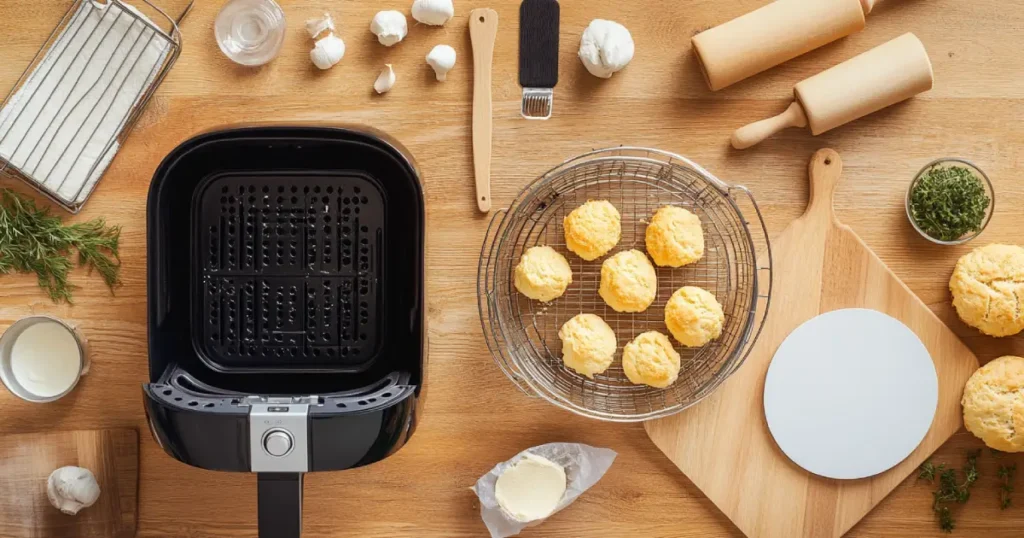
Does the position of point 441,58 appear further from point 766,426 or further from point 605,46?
point 766,426

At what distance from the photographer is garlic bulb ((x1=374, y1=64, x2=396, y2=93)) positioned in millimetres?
1240

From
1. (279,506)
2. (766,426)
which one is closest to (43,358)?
(279,506)

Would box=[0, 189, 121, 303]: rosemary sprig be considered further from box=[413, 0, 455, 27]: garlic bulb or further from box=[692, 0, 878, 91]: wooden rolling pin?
box=[692, 0, 878, 91]: wooden rolling pin

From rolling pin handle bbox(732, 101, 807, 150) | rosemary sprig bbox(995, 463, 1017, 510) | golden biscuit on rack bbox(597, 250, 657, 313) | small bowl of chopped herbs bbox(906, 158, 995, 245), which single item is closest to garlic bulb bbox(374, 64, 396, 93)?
golden biscuit on rack bbox(597, 250, 657, 313)

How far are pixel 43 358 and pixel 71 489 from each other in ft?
0.72

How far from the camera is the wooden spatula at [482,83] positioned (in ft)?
4.05

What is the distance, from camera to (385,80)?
48.9 inches

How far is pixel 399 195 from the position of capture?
1.13m

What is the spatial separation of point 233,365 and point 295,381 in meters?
0.10

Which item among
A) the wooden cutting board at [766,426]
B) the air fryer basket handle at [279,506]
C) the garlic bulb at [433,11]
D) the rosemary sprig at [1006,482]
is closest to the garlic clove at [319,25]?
the garlic bulb at [433,11]

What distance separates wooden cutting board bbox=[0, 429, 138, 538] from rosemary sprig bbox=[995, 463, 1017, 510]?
1.48 m

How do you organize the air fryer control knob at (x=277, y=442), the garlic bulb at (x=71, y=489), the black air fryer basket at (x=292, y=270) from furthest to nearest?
1. the garlic bulb at (x=71, y=489)
2. the black air fryer basket at (x=292, y=270)
3. the air fryer control knob at (x=277, y=442)

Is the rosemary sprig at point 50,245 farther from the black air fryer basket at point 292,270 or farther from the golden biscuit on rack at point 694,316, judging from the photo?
the golden biscuit on rack at point 694,316

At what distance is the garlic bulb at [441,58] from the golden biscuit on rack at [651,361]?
537 millimetres
